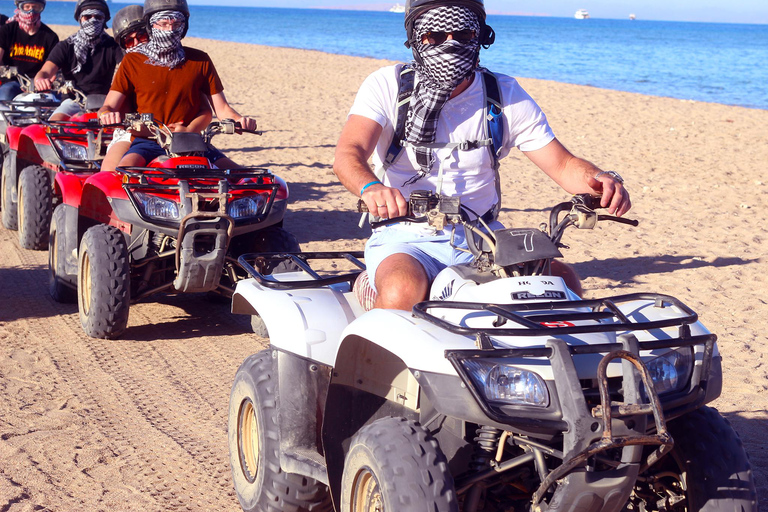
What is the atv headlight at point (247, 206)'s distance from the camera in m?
5.45

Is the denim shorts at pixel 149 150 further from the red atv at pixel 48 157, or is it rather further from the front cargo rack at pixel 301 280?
the front cargo rack at pixel 301 280

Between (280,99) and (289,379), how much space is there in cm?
1749

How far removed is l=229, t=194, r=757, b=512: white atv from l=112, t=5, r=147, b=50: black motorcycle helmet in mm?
4252

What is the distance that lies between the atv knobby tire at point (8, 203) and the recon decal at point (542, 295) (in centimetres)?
698

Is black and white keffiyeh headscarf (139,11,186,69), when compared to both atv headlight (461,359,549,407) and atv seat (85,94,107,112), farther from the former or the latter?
atv headlight (461,359,549,407)

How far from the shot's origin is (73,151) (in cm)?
726

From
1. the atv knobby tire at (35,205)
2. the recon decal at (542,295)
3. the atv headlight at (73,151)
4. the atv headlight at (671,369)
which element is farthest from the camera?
the atv knobby tire at (35,205)

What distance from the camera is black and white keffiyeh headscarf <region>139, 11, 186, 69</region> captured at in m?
6.38

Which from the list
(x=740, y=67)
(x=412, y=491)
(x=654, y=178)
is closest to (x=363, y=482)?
(x=412, y=491)

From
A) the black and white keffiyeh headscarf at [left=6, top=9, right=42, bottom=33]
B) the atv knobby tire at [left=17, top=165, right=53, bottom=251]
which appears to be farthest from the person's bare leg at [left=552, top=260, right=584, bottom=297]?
the black and white keffiyeh headscarf at [left=6, top=9, right=42, bottom=33]

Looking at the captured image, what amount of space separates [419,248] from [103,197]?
3221 mm

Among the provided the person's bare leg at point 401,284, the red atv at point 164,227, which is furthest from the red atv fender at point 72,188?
the person's bare leg at point 401,284

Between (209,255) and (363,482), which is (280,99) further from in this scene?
(363,482)

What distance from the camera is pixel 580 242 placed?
861cm
